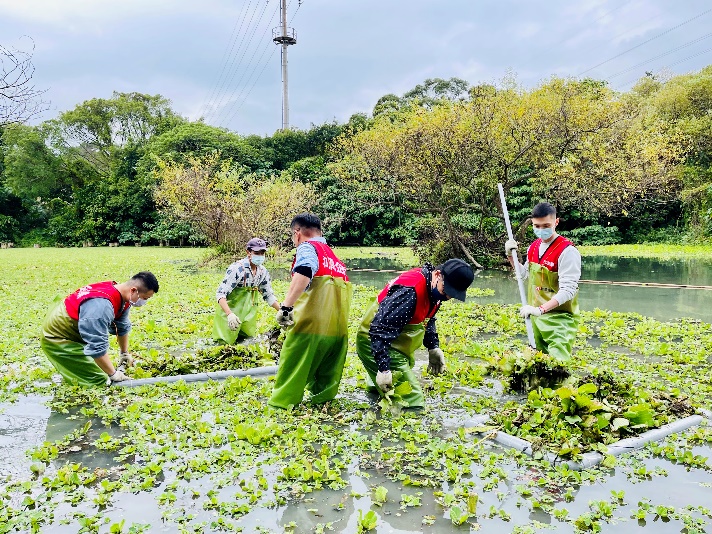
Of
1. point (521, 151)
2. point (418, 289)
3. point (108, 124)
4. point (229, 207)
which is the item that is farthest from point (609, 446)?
point (108, 124)

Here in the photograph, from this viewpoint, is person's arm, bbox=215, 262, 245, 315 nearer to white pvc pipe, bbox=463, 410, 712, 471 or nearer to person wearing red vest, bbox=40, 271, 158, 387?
person wearing red vest, bbox=40, 271, 158, 387

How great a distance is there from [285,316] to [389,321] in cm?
89

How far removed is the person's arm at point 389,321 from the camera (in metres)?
4.96

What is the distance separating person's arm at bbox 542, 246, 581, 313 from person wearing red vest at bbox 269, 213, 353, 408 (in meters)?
2.08

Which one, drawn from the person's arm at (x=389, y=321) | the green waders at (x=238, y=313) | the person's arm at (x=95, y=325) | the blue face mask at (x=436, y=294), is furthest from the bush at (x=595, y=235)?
the person's arm at (x=95, y=325)

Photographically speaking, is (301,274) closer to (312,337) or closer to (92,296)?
(312,337)

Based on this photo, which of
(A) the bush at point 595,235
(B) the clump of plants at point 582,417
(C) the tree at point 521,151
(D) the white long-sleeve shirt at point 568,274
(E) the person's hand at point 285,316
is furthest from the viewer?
(A) the bush at point 595,235

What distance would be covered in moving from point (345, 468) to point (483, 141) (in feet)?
42.2

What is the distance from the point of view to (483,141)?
1562 centimetres

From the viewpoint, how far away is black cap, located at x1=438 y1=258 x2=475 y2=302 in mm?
4759

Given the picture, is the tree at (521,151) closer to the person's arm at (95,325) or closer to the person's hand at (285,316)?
the person's hand at (285,316)

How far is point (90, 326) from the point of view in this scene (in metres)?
5.34

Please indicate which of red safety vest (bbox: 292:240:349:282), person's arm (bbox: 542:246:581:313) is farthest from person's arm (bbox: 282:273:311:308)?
person's arm (bbox: 542:246:581:313)

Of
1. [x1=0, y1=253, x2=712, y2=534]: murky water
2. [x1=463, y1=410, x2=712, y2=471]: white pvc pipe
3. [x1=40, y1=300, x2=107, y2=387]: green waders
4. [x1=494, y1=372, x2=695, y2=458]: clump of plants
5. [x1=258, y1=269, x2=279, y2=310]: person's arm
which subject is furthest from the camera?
[x1=258, y1=269, x2=279, y2=310]: person's arm
